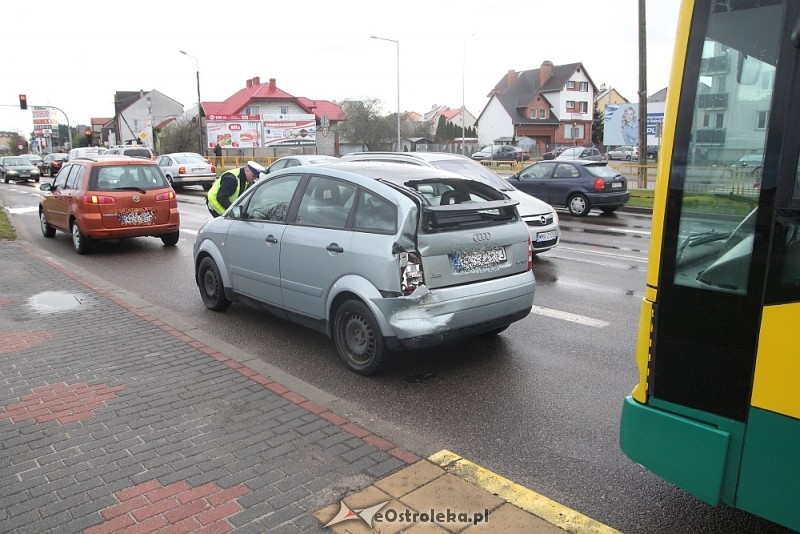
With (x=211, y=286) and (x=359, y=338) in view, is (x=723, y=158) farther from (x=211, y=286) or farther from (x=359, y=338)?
(x=211, y=286)

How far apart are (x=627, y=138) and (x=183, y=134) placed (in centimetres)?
3856

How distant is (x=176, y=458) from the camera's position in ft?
12.3

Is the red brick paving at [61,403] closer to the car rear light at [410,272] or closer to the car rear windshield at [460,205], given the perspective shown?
the car rear light at [410,272]

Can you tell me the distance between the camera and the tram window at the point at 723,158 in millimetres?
2488

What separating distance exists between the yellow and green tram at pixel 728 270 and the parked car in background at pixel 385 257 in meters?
2.17

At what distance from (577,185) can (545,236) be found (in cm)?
790

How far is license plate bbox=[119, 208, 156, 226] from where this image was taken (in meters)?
11.5

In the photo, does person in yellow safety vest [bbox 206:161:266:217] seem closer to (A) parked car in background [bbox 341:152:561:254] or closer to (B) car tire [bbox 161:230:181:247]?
(A) parked car in background [bbox 341:152:561:254]

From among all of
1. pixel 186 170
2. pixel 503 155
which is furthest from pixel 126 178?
pixel 503 155

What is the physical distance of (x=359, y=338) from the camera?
5.21 m

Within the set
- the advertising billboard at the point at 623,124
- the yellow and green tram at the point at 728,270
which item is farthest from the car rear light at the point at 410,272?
the advertising billboard at the point at 623,124

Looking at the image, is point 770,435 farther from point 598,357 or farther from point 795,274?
point 598,357

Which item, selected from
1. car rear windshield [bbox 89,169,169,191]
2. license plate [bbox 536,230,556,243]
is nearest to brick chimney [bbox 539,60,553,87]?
car rear windshield [bbox 89,169,169,191]

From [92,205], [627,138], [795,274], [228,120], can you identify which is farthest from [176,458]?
[228,120]
